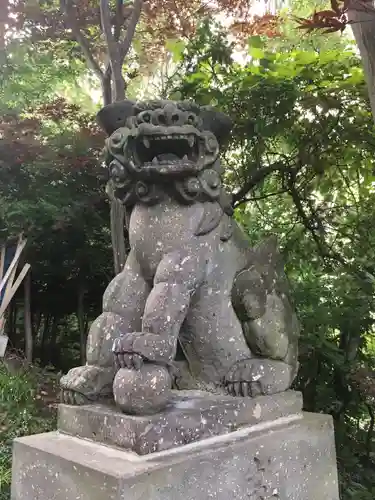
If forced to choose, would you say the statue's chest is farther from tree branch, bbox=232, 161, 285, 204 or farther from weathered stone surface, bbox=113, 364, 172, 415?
tree branch, bbox=232, 161, 285, 204

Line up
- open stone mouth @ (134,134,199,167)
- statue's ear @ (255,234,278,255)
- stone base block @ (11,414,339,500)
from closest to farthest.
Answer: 1. stone base block @ (11,414,339,500)
2. open stone mouth @ (134,134,199,167)
3. statue's ear @ (255,234,278,255)

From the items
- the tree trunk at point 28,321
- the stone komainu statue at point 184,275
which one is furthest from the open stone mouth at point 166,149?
the tree trunk at point 28,321

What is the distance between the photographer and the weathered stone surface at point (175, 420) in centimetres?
140

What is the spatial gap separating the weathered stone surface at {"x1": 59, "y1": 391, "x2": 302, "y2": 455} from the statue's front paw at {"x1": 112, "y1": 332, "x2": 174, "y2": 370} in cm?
15

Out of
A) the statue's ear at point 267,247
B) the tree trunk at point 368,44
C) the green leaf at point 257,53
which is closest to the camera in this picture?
the statue's ear at point 267,247

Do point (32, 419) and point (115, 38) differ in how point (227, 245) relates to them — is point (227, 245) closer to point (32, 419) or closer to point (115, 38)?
point (115, 38)

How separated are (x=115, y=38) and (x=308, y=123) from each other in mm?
1332

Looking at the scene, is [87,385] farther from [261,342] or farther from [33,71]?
[33,71]

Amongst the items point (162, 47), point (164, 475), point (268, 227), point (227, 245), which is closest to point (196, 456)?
point (164, 475)

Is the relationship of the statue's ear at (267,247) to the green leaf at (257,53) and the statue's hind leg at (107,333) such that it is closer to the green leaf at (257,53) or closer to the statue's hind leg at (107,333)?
the statue's hind leg at (107,333)

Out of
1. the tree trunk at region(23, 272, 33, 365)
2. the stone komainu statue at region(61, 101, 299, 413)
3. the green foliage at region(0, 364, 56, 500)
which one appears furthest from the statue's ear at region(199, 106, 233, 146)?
the tree trunk at region(23, 272, 33, 365)

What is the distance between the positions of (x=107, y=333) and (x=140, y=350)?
0.88ft

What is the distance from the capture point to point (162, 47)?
4.25 meters

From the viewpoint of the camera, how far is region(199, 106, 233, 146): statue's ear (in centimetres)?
184
